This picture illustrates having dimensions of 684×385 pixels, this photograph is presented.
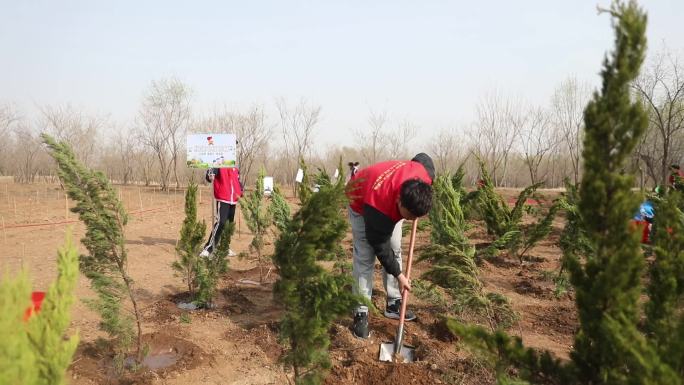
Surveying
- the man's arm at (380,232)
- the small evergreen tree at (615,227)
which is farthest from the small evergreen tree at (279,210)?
the small evergreen tree at (615,227)

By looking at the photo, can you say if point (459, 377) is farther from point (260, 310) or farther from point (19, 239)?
point (19, 239)

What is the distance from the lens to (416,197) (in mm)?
2994

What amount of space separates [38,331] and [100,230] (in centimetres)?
173

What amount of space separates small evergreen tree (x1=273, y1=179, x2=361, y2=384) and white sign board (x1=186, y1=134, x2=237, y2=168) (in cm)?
456

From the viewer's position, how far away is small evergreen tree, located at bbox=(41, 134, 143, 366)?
275 cm

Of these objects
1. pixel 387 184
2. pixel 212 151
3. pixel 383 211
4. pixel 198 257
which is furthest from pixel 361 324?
pixel 212 151

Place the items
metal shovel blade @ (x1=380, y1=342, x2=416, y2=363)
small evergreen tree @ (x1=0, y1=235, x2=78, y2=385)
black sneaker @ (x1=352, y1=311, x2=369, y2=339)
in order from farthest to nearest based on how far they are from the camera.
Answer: black sneaker @ (x1=352, y1=311, x2=369, y2=339), metal shovel blade @ (x1=380, y1=342, x2=416, y2=363), small evergreen tree @ (x1=0, y1=235, x2=78, y2=385)

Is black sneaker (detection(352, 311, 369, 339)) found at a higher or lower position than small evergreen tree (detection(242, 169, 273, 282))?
lower

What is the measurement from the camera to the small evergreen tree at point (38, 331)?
1.15 m

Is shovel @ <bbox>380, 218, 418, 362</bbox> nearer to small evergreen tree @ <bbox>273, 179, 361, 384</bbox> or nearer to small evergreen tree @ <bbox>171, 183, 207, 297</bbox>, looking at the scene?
small evergreen tree @ <bbox>273, 179, 361, 384</bbox>

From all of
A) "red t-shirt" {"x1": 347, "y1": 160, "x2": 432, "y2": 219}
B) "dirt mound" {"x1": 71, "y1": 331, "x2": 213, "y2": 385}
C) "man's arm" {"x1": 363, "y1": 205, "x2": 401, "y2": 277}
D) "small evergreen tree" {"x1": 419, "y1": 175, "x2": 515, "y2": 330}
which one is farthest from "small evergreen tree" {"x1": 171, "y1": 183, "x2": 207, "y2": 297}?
"small evergreen tree" {"x1": 419, "y1": 175, "x2": 515, "y2": 330}

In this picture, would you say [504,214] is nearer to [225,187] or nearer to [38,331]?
[225,187]

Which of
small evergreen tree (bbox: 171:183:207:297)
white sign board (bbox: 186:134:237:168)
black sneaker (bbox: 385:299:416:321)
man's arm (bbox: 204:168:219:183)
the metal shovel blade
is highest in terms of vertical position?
white sign board (bbox: 186:134:237:168)

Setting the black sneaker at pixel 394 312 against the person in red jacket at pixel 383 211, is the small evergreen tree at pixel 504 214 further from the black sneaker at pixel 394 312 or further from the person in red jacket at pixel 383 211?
the person in red jacket at pixel 383 211
